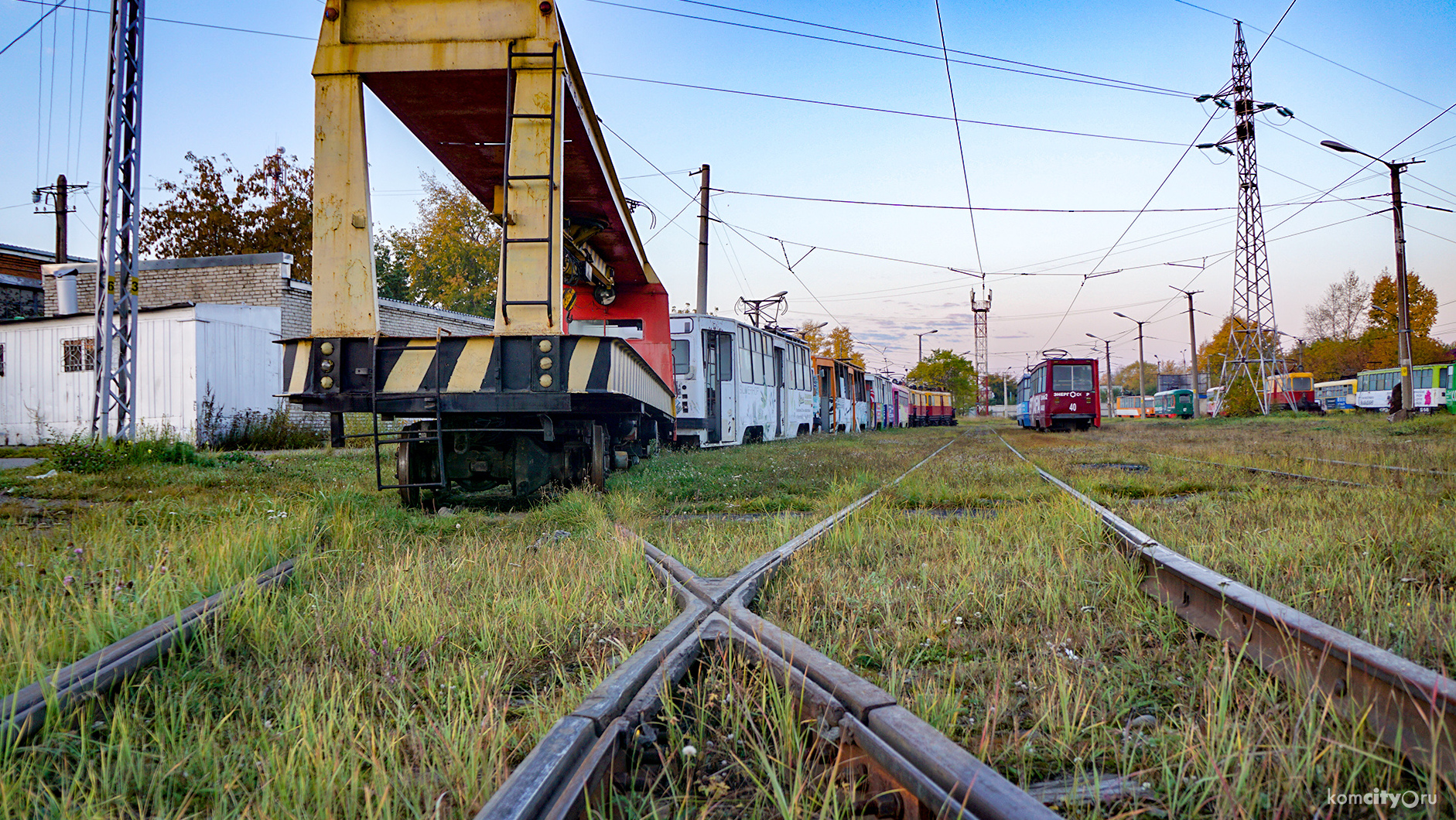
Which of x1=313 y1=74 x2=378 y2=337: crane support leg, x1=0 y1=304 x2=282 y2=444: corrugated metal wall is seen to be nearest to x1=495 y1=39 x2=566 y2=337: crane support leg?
x1=313 y1=74 x2=378 y2=337: crane support leg

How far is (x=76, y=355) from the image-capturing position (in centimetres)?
1728

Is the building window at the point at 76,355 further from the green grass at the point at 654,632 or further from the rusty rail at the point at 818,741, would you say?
the rusty rail at the point at 818,741

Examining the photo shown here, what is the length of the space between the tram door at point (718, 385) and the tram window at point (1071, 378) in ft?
51.3

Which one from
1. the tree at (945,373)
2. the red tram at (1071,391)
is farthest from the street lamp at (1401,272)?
the tree at (945,373)

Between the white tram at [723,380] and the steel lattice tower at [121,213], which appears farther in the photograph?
the white tram at [723,380]

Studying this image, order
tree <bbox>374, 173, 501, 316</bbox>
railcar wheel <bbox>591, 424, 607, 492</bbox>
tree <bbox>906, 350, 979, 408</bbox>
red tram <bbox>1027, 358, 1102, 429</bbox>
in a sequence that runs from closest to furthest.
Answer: railcar wheel <bbox>591, 424, 607, 492</bbox> → red tram <bbox>1027, 358, 1102, 429</bbox> → tree <bbox>374, 173, 501, 316</bbox> → tree <bbox>906, 350, 979, 408</bbox>

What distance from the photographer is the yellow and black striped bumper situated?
17.0ft

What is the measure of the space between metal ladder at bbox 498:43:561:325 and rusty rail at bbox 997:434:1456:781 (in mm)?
4216

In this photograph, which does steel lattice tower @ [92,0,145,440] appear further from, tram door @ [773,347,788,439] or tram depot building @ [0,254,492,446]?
tram door @ [773,347,788,439]

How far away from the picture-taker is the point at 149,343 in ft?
53.8

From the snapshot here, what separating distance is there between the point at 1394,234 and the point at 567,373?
2787 centimetres

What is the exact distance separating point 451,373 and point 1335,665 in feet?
16.3

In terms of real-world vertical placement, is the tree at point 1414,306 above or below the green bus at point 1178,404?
above

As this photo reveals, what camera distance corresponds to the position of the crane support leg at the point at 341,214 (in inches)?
207
